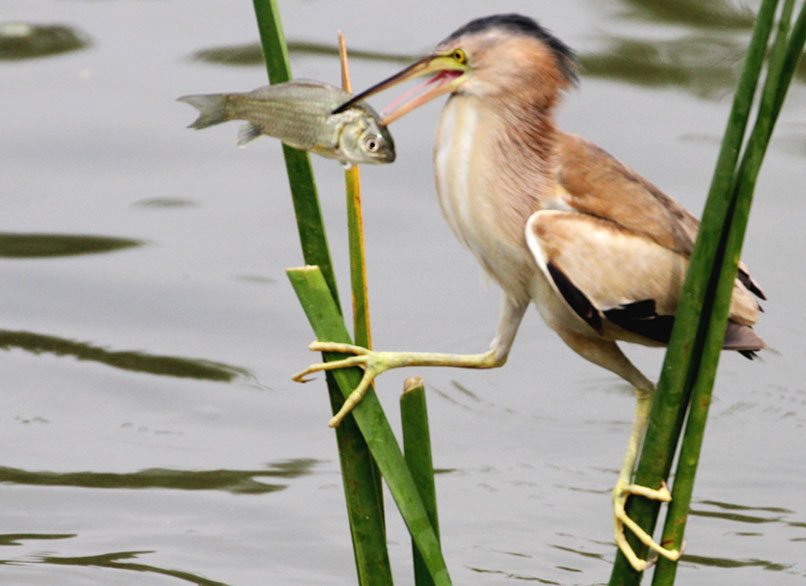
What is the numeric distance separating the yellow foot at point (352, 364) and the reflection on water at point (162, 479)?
1550 mm

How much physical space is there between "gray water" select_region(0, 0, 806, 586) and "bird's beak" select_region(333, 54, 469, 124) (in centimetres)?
136

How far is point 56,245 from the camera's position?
4.05 metres

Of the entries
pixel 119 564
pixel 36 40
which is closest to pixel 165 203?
pixel 36 40

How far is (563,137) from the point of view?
1912 mm

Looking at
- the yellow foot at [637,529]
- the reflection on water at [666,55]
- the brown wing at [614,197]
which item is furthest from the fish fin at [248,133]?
the reflection on water at [666,55]

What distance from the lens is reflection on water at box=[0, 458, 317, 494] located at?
10.6 ft

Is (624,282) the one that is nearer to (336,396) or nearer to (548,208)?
(548,208)

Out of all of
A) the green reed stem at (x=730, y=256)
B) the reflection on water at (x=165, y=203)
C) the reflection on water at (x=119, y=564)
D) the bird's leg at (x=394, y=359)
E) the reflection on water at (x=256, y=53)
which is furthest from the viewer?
the reflection on water at (x=256, y=53)

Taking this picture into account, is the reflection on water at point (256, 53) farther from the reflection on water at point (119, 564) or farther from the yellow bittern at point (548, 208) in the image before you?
the yellow bittern at point (548, 208)

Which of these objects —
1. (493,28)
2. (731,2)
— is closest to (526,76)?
(493,28)

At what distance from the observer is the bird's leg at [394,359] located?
1.65 metres

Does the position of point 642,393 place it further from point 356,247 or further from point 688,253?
point 356,247

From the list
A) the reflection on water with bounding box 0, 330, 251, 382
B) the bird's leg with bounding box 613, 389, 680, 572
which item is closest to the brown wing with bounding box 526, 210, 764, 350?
the bird's leg with bounding box 613, 389, 680, 572

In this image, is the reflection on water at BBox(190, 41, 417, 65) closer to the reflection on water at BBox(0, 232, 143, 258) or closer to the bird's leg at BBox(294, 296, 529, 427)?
the reflection on water at BBox(0, 232, 143, 258)
